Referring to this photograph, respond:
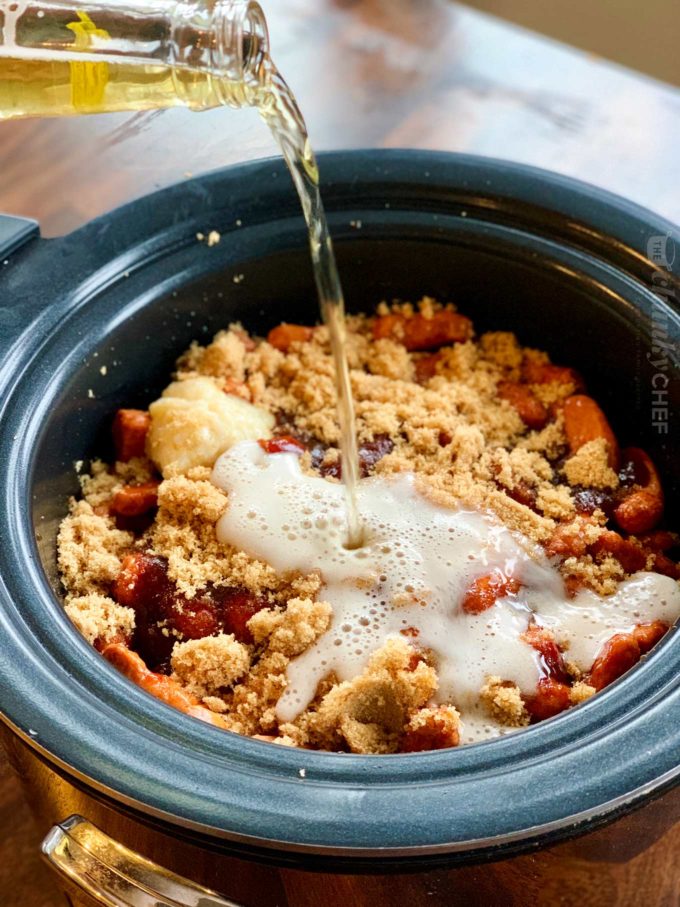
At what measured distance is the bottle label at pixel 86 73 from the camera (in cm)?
88

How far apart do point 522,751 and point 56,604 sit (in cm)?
39

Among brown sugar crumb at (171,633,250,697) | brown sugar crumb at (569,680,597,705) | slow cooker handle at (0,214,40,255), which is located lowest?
brown sugar crumb at (171,633,250,697)

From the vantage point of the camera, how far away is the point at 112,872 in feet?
2.67

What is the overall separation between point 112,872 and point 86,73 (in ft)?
2.14

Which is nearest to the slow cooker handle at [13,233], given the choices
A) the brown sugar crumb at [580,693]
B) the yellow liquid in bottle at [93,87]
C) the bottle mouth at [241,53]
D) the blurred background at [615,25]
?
the yellow liquid in bottle at [93,87]

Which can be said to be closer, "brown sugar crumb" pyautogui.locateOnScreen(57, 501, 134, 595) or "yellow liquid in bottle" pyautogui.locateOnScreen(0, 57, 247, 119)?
"yellow liquid in bottle" pyautogui.locateOnScreen(0, 57, 247, 119)

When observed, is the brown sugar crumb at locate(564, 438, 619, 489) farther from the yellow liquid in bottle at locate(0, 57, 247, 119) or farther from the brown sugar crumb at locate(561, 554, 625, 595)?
the yellow liquid in bottle at locate(0, 57, 247, 119)

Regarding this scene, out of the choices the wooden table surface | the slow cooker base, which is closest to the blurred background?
the wooden table surface

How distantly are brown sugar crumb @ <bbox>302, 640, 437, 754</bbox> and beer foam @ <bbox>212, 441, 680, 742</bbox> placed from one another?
29 millimetres

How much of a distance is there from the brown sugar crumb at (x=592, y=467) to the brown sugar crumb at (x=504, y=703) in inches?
11.5

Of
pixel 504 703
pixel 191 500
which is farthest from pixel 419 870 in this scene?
pixel 191 500

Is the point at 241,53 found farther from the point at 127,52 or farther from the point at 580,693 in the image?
the point at 580,693

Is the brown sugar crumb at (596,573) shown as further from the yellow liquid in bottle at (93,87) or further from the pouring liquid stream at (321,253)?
the yellow liquid in bottle at (93,87)

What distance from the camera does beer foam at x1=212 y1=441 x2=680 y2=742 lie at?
95cm
